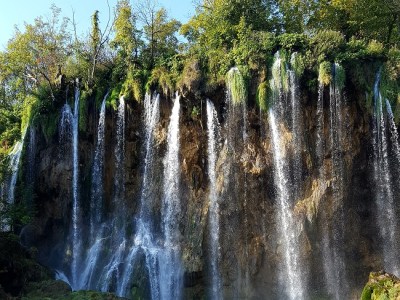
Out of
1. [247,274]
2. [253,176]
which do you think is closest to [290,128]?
[253,176]

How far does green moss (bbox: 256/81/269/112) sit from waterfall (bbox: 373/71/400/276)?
4.59 metres

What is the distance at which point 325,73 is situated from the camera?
18.5 metres

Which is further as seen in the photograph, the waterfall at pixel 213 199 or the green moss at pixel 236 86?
the green moss at pixel 236 86

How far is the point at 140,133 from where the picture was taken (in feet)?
68.8

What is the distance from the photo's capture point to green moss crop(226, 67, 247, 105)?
19125 mm

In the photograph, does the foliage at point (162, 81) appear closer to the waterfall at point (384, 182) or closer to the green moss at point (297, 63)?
the green moss at point (297, 63)

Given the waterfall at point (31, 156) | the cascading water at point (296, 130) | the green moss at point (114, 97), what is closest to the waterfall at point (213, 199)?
the cascading water at point (296, 130)

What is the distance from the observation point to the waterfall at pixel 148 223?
698 inches

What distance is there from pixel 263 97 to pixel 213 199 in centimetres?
497

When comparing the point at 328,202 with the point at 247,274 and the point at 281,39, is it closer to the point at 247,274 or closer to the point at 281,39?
the point at 247,274

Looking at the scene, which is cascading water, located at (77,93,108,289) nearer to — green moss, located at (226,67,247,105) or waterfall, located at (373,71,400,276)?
green moss, located at (226,67,247,105)

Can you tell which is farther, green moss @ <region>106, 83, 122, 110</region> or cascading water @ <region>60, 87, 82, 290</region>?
green moss @ <region>106, 83, 122, 110</region>

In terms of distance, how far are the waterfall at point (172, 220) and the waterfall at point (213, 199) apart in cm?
141

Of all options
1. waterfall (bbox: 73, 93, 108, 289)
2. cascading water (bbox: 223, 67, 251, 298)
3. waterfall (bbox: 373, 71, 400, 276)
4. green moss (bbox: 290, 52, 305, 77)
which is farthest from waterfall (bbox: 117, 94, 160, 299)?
waterfall (bbox: 373, 71, 400, 276)
